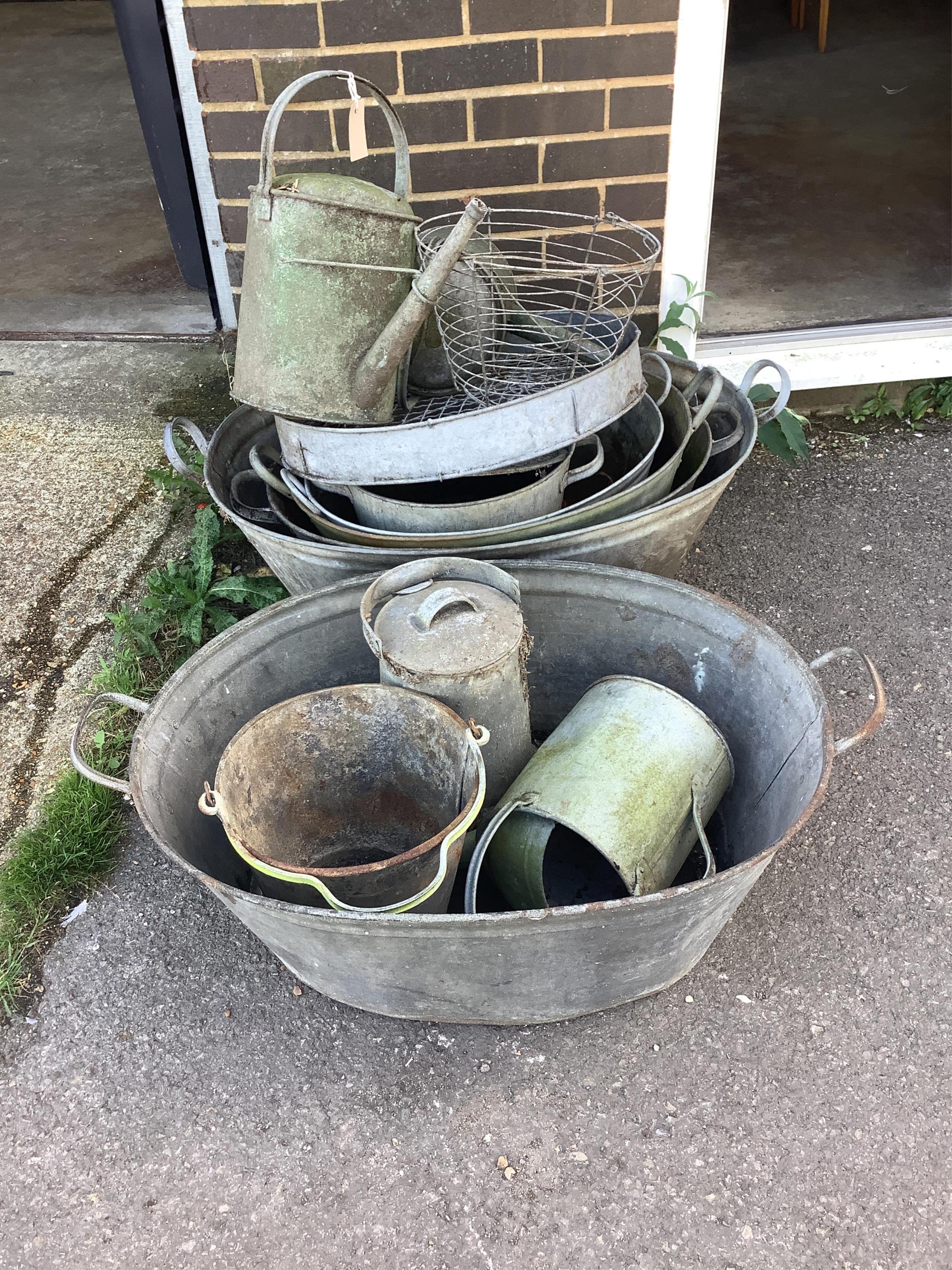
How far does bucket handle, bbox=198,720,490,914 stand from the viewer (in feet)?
4.93

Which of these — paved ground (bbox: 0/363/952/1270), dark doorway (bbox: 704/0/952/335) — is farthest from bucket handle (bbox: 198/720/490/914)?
dark doorway (bbox: 704/0/952/335)

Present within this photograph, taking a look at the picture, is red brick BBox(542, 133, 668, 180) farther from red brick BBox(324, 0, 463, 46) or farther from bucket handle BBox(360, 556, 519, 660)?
bucket handle BBox(360, 556, 519, 660)

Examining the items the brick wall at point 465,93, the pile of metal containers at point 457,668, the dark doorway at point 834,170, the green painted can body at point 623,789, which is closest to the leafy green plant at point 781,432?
the dark doorway at point 834,170

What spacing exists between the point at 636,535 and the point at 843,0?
8.37m

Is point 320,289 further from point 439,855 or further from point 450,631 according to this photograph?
point 439,855

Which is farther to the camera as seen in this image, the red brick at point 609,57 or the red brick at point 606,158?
the red brick at point 606,158

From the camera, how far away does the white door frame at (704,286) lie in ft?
8.86

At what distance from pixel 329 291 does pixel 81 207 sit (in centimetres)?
408

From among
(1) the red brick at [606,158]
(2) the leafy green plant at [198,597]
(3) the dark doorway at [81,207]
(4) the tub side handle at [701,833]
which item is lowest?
(2) the leafy green plant at [198,597]

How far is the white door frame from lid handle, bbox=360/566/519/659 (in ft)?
5.29

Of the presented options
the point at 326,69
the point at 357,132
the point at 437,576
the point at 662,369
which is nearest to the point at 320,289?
the point at 357,132

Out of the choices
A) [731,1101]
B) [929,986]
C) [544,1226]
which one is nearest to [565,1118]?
[544,1226]

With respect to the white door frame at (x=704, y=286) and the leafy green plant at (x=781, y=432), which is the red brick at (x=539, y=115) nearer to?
the white door frame at (x=704, y=286)

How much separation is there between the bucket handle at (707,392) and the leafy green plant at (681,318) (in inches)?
17.5
